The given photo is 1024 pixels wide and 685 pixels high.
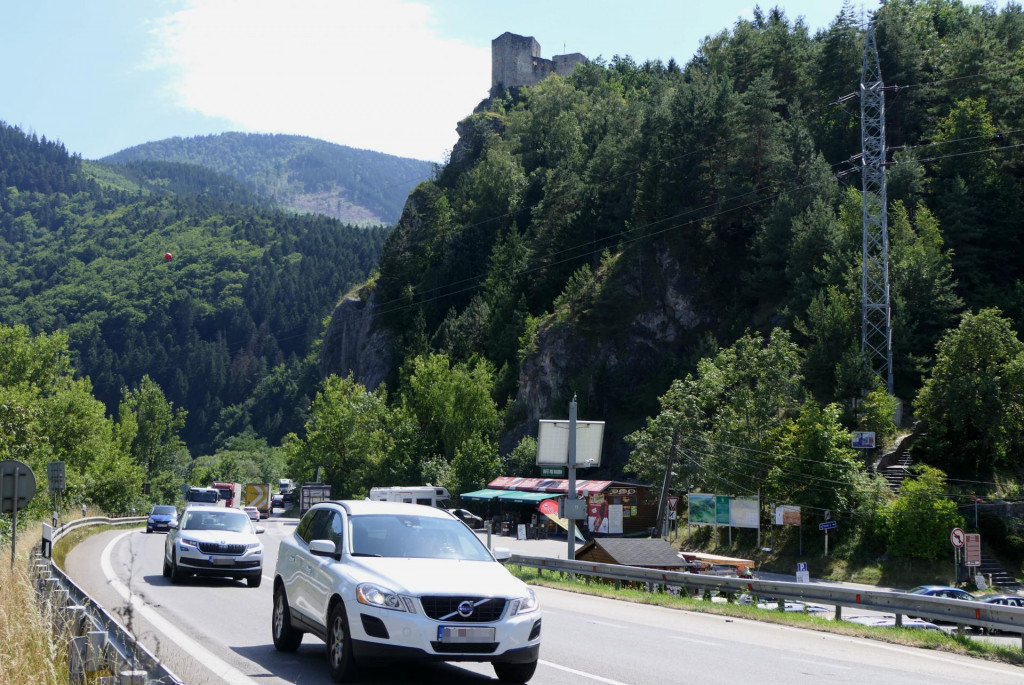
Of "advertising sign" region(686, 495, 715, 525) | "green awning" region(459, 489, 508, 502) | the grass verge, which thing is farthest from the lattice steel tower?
the grass verge

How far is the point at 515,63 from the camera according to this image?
6216 inches

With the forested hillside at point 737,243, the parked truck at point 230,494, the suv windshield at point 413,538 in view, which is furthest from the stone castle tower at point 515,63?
the suv windshield at point 413,538

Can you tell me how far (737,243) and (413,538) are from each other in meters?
69.9

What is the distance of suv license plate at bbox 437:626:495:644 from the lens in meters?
8.77

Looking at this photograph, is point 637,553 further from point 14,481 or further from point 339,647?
point 339,647

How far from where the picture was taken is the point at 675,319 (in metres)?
76.0

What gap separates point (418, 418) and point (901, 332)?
49119 millimetres

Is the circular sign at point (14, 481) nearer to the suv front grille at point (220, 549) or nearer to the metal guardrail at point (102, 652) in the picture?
the suv front grille at point (220, 549)

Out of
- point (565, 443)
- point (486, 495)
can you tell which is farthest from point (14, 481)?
point (486, 495)

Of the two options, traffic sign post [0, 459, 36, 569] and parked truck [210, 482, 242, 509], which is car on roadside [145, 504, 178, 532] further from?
traffic sign post [0, 459, 36, 569]

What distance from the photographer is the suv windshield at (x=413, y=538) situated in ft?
33.5

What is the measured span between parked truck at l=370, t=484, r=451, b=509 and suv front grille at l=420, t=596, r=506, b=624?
185ft

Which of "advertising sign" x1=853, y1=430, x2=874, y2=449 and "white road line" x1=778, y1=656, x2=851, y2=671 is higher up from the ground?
"advertising sign" x1=853, y1=430, x2=874, y2=449

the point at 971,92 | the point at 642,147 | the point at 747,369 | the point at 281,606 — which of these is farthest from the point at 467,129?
the point at 281,606
